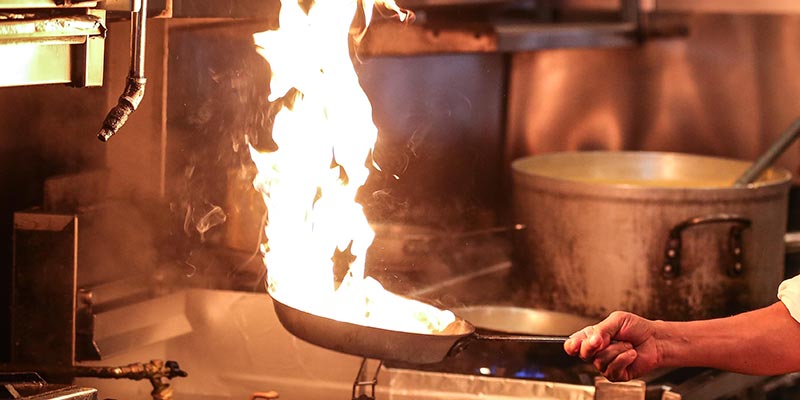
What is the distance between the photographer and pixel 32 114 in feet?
8.06

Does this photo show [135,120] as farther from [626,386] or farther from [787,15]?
[787,15]

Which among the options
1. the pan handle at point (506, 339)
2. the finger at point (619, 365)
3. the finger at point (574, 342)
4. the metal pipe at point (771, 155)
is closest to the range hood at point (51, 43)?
the pan handle at point (506, 339)

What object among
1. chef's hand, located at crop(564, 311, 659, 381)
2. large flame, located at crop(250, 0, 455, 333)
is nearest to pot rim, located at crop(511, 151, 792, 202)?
large flame, located at crop(250, 0, 455, 333)

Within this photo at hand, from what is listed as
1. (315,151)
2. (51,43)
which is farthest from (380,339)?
(51,43)

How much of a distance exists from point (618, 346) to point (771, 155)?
1.21 metres

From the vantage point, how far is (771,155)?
9.84 feet

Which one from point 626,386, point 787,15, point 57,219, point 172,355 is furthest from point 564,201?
point 787,15

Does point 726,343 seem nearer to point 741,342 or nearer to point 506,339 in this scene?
point 741,342

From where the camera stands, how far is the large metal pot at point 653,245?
2.75m

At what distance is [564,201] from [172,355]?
1030 millimetres

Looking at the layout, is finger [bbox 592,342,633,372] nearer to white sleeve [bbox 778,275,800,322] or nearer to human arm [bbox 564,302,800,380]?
human arm [bbox 564,302,800,380]

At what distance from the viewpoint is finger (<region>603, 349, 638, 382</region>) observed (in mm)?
1991

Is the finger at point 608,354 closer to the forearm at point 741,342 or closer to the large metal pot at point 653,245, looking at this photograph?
the forearm at point 741,342

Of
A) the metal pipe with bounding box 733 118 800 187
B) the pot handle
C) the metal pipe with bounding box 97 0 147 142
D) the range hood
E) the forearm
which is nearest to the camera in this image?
the range hood
